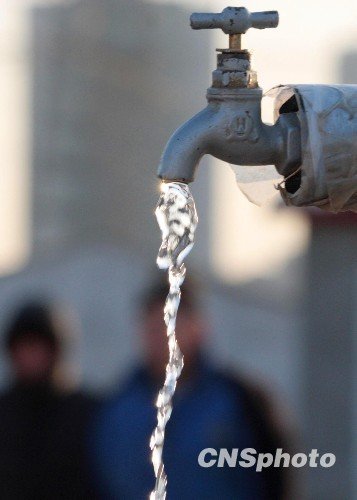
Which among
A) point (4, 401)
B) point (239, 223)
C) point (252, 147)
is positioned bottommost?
point (4, 401)

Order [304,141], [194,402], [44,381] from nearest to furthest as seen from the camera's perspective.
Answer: [304,141] < [194,402] < [44,381]

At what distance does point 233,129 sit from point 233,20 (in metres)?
0.08

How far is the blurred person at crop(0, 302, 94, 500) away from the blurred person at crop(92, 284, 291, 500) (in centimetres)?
5

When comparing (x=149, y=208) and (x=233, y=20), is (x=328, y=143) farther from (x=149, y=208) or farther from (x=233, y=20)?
(x=149, y=208)

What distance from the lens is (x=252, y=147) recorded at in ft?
3.07

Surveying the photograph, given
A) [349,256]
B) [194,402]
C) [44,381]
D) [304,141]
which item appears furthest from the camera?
[349,256]

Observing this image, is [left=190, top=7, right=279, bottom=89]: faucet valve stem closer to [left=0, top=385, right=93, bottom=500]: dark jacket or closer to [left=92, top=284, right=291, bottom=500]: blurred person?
[left=92, top=284, right=291, bottom=500]: blurred person

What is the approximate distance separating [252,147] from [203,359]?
1.26m

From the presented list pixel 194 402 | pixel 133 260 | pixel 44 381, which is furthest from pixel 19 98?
pixel 194 402

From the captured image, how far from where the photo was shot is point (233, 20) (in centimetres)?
94

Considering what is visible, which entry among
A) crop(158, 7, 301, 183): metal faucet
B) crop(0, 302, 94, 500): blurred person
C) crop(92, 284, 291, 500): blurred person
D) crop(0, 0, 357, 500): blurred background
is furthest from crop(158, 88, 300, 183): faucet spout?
crop(0, 0, 357, 500): blurred background

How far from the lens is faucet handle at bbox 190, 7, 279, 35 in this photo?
3.06 feet

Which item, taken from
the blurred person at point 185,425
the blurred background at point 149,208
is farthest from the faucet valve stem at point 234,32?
the blurred background at point 149,208

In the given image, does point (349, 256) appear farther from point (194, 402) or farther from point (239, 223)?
point (194, 402)
